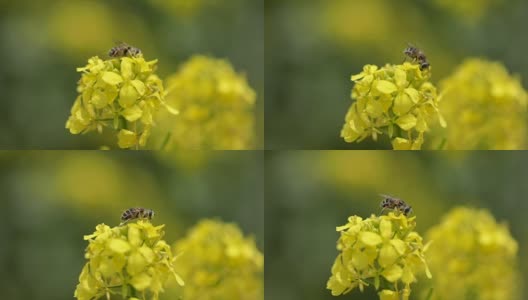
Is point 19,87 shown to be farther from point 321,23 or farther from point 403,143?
point 403,143

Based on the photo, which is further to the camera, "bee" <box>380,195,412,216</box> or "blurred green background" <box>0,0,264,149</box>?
"blurred green background" <box>0,0,264,149</box>

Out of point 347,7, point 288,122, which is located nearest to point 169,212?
point 288,122

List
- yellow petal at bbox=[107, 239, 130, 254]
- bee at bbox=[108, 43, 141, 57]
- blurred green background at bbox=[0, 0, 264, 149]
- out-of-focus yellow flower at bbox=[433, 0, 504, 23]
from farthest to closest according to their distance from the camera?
1. out-of-focus yellow flower at bbox=[433, 0, 504, 23]
2. blurred green background at bbox=[0, 0, 264, 149]
3. bee at bbox=[108, 43, 141, 57]
4. yellow petal at bbox=[107, 239, 130, 254]

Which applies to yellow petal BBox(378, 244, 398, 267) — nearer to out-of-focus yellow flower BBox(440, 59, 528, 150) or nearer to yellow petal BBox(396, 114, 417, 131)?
yellow petal BBox(396, 114, 417, 131)

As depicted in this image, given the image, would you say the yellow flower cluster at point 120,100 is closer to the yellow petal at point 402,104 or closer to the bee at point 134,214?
the bee at point 134,214

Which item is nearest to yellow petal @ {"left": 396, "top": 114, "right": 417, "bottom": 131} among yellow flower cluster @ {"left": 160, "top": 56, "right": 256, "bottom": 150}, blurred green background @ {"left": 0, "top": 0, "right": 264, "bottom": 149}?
yellow flower cluster @ {"left": 160, "top": 56, "right": 256, "bottom": 150}

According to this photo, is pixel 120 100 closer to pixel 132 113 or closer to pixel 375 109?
pixel 132 113
